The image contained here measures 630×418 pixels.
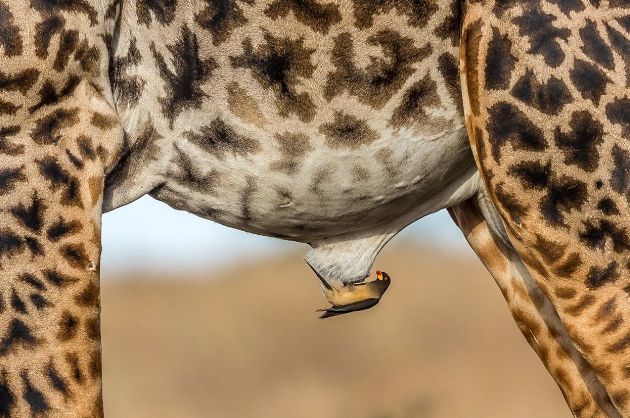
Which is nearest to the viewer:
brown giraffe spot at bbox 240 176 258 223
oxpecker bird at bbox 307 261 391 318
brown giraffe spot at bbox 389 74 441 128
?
brown giraffe spot at bbox 389 74 441 128

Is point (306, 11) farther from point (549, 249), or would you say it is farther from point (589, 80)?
point (549, 249)

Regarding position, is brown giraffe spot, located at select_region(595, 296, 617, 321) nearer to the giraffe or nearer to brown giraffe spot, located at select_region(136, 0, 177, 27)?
the giraffe

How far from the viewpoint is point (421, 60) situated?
4.84 m

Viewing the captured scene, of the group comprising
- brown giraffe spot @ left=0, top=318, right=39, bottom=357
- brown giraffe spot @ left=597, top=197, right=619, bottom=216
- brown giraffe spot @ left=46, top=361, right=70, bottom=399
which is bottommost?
brown giraffe spot @ left=46, top=361, right=70, bottom=399

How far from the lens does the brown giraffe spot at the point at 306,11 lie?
15.6ft

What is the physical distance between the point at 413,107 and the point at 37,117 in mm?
1108

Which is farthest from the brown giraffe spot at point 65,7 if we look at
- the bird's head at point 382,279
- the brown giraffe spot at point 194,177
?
the bird's head at point 382,279

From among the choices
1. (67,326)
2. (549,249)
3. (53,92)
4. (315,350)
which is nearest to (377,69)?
(549,249)

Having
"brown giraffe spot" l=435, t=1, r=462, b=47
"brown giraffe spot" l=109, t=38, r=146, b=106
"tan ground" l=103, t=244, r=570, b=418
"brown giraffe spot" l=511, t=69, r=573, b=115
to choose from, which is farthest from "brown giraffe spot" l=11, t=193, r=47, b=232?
"tan ground" l=103, t=244, r=570, b=418

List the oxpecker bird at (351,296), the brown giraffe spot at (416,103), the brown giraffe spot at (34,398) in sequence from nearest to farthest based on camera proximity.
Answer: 1. the brown giraffe spot at (34,398)
2. the brown giraffe spot at (416,103)
3. the oxpecker bird at (351,296)

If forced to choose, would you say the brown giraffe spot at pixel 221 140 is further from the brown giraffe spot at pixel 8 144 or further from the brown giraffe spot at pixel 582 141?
the brown giraffe spot at pixel 582 141

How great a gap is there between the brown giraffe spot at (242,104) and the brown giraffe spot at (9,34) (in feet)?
2.20

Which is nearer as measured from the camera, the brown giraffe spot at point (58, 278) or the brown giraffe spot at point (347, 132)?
the brown giraffe spot at point (58, 278)

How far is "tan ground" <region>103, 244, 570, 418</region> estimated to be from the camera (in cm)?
1210
